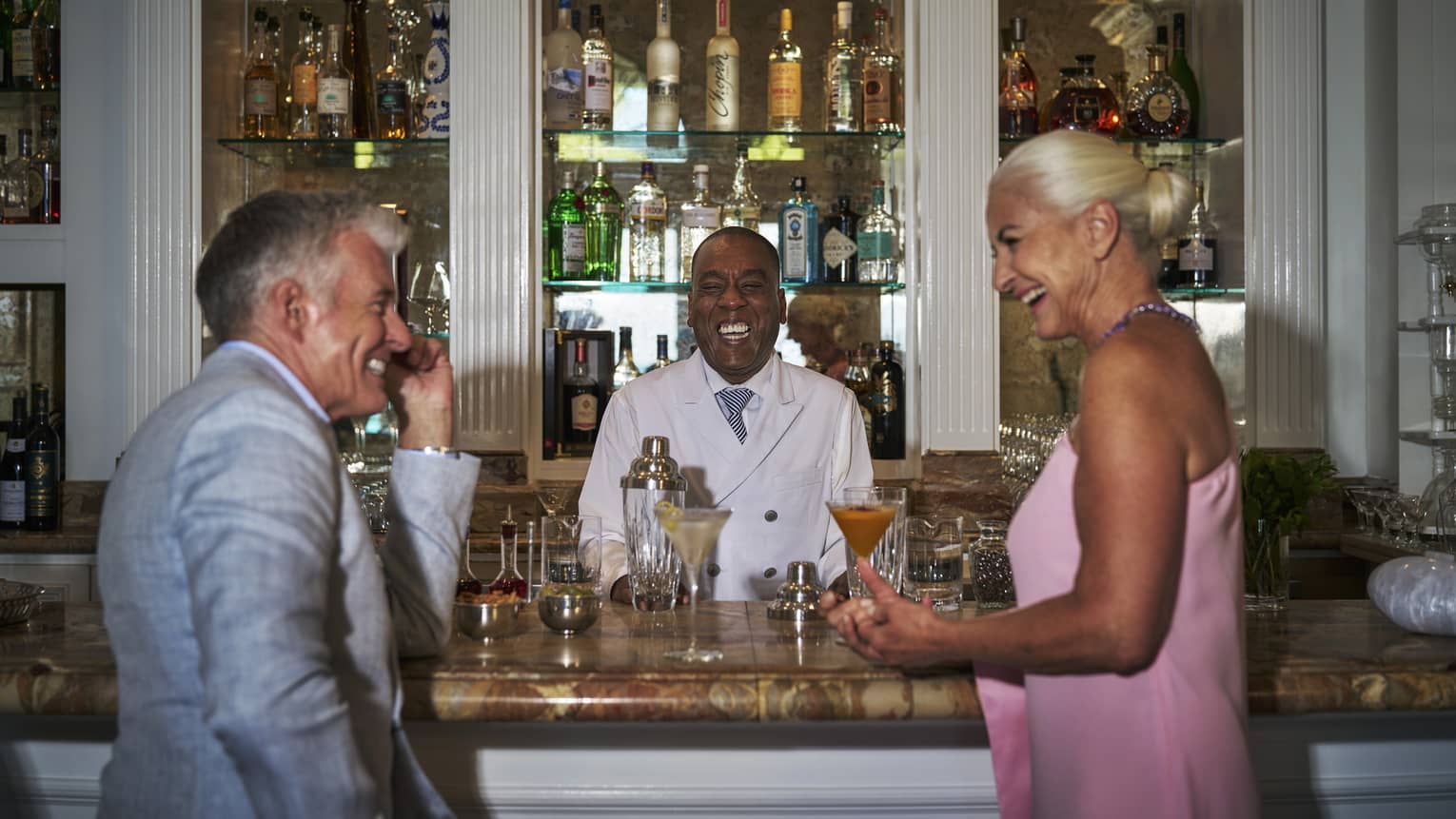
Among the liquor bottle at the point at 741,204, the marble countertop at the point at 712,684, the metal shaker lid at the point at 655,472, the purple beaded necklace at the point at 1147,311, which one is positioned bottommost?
the marble countertop at the point at 712,684

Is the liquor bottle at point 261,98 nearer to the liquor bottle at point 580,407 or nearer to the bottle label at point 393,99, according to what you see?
the bottle label at point 393,99

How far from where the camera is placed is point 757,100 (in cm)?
405

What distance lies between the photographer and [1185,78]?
12.9 feet

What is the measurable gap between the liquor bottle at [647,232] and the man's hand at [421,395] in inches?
82.6

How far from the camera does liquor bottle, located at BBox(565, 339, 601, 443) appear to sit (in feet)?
12.4

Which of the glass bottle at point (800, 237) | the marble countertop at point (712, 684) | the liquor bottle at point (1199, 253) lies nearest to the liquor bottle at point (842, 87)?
the glass bottle at point (800, 237)

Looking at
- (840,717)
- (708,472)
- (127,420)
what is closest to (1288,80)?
(708,472)

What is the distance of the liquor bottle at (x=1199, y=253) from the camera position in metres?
3.79

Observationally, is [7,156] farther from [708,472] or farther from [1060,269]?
[1060,269]

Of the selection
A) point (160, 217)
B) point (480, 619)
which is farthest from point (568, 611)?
point (160, 217)

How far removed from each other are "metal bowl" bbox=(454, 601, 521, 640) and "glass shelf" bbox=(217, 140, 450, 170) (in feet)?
7.13

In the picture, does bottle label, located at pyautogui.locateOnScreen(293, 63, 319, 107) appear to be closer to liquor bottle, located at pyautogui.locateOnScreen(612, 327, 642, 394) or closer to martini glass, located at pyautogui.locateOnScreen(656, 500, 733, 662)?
liquor bottle, located at pyautogui.locateOnScreen(612, 327, 642, 394)

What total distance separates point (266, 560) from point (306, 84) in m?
2.98

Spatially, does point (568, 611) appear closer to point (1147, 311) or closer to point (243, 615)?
point (243, 615)
